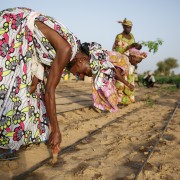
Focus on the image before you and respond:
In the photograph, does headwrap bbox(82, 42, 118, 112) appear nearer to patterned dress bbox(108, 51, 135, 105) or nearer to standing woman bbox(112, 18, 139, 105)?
patterned dress bbox(108, 51, 135, 105)

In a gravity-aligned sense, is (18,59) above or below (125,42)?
below

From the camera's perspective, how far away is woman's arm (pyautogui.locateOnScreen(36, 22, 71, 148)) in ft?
8.04

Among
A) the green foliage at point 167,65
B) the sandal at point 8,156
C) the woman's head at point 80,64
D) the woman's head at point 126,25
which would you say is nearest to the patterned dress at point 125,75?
the woman's head at point 126,25

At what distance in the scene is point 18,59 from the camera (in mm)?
2590

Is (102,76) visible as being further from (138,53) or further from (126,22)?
(126,22)

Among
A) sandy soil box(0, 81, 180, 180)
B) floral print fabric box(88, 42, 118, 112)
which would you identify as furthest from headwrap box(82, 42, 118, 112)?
sandy soil box(0, 81, 180, 180)

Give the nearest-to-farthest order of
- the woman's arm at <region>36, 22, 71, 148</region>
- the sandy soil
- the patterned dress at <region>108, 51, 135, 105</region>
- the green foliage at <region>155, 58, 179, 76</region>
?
the woman's arm at <region>36, 22, 71, 148</region> → the sandy soil → the patterned dress at <region>108, 51, 135, 105</region> → the green foliage at <region>155, 58, 179, 76</region>

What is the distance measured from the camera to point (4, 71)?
2553 millimetres

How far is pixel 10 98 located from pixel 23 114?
216mm

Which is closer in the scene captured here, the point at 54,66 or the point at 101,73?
the point at 54,66

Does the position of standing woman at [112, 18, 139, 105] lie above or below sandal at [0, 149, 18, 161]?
above

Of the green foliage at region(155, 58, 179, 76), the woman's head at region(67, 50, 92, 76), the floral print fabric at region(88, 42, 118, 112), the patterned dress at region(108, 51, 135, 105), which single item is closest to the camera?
the woman's head at region(67, 50, 92, 76)

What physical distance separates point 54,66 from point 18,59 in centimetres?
41

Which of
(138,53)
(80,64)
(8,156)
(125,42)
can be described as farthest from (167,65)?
(8,156)
